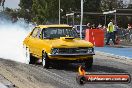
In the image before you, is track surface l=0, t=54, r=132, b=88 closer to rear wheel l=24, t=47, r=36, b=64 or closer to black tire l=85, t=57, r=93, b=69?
black tire l=85, t=57, r=93, b=69

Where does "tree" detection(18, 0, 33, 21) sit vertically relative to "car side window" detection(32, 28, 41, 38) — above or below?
above

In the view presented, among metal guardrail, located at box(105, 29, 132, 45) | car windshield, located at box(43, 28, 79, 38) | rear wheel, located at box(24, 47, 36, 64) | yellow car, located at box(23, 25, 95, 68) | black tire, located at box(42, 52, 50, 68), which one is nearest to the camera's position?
yellow car, located at box(23, 25, 95, 68)

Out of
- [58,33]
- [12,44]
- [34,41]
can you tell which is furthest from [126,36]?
[58,33]

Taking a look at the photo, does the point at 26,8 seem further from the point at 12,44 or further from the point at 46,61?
the point at 46,61

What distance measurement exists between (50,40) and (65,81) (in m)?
3.67

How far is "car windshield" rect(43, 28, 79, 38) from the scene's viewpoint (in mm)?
14259

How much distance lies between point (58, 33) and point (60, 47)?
1.32m

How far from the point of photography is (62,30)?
14.5 m

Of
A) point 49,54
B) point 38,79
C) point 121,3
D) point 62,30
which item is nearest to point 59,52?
point 49,54

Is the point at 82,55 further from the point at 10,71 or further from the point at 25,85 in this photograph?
the point at 25,85

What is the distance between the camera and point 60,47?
43.0ft

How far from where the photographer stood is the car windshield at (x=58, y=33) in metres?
14.3

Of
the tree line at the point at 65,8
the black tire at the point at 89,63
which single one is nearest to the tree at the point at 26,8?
the tree line at the point at 65,8

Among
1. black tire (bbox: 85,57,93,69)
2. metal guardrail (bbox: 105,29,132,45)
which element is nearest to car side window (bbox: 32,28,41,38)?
black tire (bbox: 85,57,93,69)
